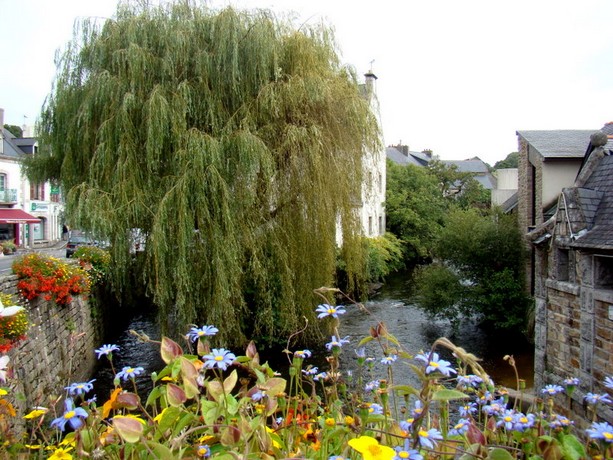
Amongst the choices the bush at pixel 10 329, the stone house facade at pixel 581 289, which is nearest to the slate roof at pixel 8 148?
the bush at pixel 10 329

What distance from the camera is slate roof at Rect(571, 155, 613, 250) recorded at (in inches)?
268

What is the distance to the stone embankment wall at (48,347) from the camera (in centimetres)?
745

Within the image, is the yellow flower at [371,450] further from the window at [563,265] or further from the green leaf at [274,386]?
the window at [563,265]

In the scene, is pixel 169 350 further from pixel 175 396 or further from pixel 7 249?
pixel 7 249

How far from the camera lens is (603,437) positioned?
160cm

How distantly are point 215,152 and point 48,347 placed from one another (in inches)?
182

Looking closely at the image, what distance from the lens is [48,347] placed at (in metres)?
9.16

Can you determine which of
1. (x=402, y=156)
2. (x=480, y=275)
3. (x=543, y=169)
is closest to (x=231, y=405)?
(x=543, y=169)

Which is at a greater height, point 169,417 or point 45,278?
point 169,417

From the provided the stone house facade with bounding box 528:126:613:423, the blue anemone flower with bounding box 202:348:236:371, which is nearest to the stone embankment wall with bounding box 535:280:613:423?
the stone house facade with bounding box 528:126:613:423

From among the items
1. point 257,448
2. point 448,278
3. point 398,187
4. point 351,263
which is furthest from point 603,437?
point 398,187

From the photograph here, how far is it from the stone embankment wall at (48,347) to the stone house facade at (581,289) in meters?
6.64

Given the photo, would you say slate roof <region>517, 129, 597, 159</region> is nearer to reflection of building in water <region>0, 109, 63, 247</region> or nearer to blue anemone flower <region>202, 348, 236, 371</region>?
blue anemone flower <region>202, 348, 236, 371</region>

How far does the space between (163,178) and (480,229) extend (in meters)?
10.6
